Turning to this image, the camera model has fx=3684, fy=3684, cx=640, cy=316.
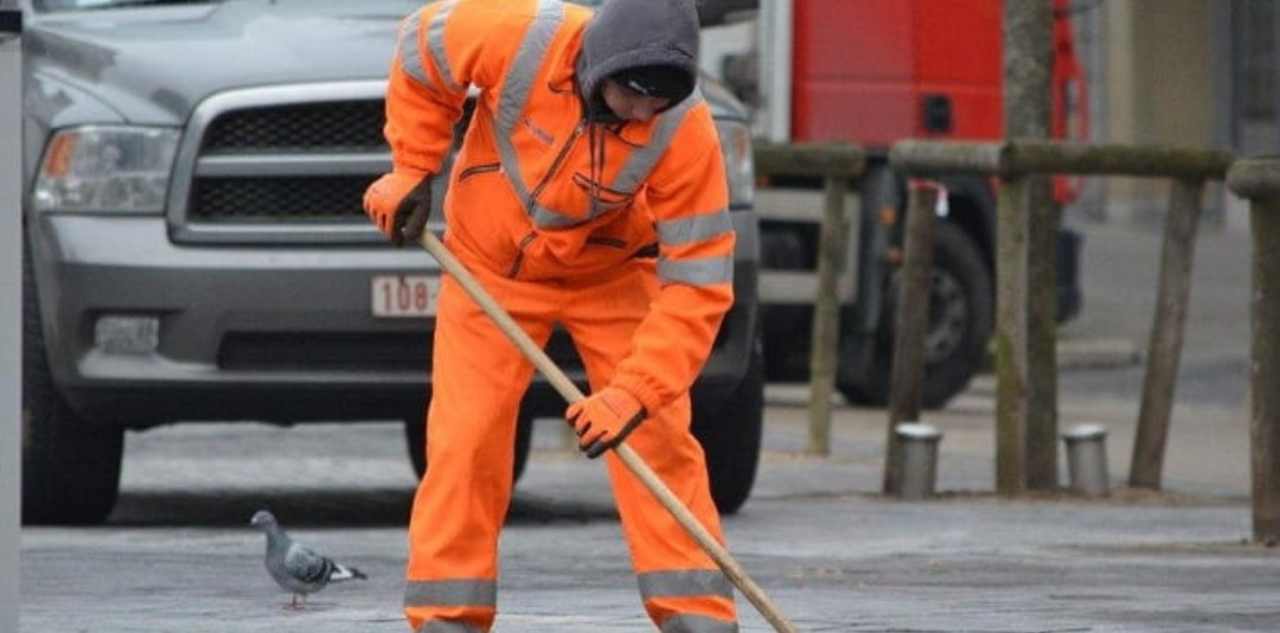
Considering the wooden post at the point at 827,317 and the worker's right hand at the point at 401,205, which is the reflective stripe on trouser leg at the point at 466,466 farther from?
the wooden post at the point at 827,317

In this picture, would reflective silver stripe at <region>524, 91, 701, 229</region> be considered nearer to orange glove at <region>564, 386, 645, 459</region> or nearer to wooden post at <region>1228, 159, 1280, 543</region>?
orange glove at <region>564, 386, 645, 459</region>

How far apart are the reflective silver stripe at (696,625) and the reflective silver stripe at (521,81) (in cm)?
78

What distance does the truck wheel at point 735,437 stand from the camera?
9828 millimetres

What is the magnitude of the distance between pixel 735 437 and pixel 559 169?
3496 millimetres

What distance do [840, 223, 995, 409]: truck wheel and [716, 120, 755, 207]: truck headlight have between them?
656 cm

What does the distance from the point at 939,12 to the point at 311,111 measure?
7525 millimetres

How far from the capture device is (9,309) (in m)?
5.87

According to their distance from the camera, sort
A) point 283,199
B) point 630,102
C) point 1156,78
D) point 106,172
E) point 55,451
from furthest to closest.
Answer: point 1156,78, point 55,451, point 283,199, point 106,172, point 630,102

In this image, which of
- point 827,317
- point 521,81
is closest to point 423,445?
point 827,317

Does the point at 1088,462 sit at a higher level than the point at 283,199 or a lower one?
lower

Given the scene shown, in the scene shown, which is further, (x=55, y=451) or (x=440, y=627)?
(x=55, y=451)

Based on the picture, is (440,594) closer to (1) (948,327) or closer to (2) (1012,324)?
(2) (1012,324)

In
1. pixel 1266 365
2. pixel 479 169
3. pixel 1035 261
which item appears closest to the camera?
pixel 479 169

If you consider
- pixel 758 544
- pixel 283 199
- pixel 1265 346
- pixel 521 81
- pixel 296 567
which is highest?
pixel 521 81
